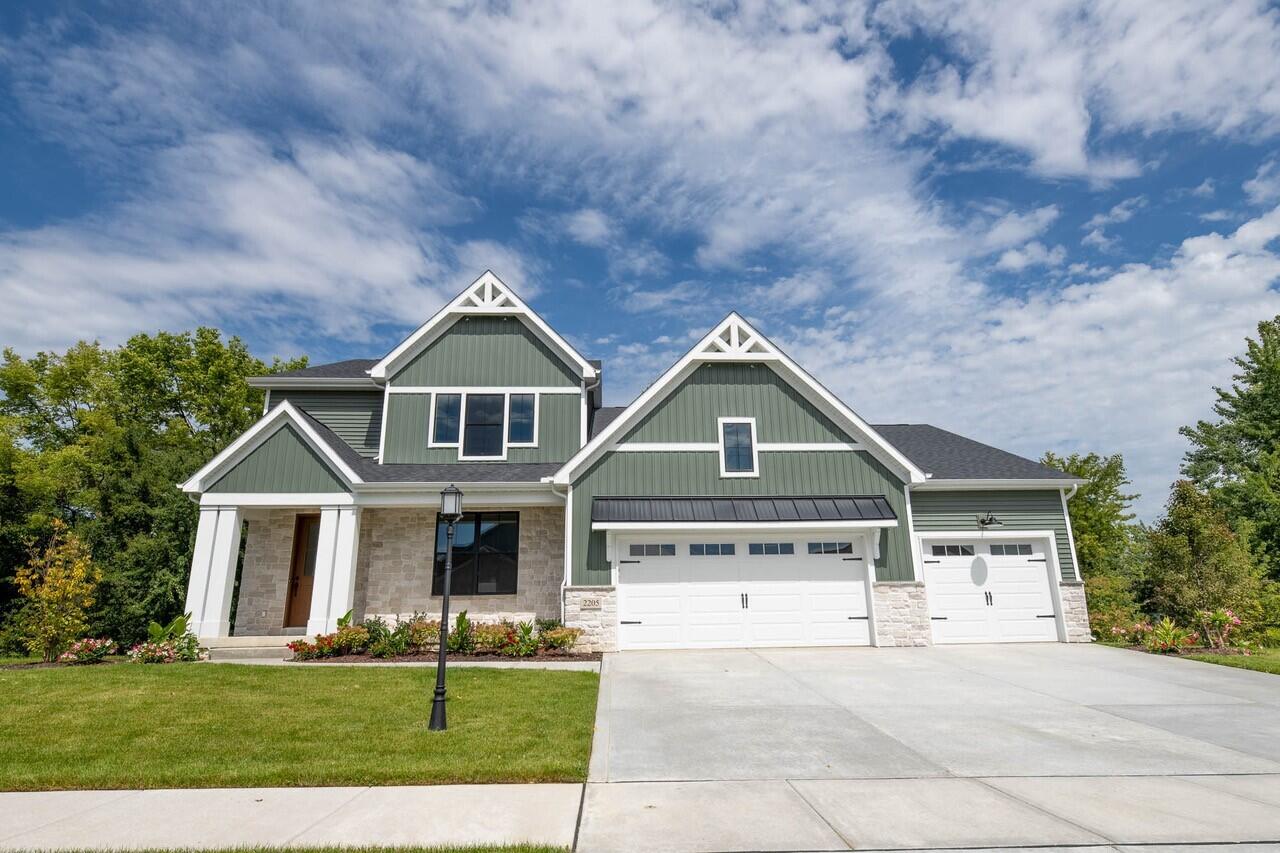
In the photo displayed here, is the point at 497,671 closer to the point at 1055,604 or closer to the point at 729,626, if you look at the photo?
the point at 729,626

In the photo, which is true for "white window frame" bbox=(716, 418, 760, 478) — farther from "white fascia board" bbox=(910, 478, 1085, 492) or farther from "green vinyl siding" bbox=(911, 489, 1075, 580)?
"green vinyl siding" bbox=(911, 489, 1075, 580)

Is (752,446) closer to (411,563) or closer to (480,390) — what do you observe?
(480,390)

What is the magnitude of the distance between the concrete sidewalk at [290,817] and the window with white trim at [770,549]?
33.6ft

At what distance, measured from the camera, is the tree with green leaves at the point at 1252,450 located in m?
26.0

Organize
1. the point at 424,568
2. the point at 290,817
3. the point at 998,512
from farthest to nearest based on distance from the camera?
1. the point at 424,568
2. the point at 998,512
3. the point at 290,817

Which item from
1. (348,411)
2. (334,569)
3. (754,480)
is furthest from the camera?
(348,411)

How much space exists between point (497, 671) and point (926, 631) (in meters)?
9.92

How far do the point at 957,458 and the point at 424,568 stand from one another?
14.5 m

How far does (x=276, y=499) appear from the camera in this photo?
1499 cm

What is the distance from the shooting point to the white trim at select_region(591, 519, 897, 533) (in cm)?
1441

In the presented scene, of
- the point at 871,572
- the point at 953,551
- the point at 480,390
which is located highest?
the point at 480,390

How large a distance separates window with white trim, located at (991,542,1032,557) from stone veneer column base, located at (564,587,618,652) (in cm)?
955

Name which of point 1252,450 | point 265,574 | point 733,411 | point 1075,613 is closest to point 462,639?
point 265,574

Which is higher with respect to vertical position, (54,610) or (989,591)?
(989,591)
